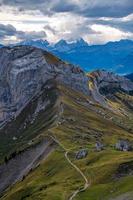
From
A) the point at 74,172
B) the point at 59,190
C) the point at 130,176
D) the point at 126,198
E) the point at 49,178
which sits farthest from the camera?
the point at 49,178

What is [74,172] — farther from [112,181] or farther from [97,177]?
[112,181]

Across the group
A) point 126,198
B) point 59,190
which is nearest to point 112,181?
point 59,190

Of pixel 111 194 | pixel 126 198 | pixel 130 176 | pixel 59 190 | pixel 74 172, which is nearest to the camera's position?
pixel 126 198

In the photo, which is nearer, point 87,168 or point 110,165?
point 110,165

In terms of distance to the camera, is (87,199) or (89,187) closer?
(87,199)

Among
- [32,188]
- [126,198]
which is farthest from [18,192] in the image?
[126,198]

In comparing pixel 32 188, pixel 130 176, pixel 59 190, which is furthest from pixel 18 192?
pixel 130 176

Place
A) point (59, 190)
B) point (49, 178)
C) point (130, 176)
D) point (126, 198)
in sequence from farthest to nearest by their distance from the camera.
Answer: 1. point (49, 178)
2. point (59, 190)
3. point (130, 176)
4. point (126, 198)

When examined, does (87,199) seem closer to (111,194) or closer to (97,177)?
(111,194)

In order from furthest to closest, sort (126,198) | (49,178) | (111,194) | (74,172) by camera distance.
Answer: (49,178), (74,172), (111,194), (126,198)
